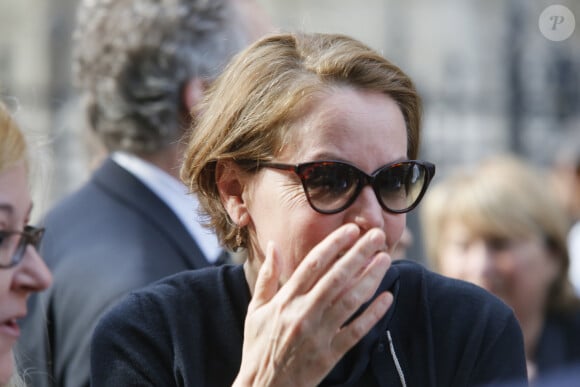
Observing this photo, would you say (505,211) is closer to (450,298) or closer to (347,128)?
(450,298)

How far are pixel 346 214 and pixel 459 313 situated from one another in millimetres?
401

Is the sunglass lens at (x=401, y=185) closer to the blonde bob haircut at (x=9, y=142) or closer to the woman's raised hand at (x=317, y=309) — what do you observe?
the woman's raised hand at (x=317, y=309)

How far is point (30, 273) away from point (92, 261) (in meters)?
0.74

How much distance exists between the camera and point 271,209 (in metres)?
2.34

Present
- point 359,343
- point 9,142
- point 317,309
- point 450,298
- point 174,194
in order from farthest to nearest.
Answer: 1. point 174,194
2. point 9,142
3. point 450,298
4. point 359,343
5. point 317,309

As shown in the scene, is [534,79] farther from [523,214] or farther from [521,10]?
[523,214]

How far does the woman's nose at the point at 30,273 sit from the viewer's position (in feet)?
8.34

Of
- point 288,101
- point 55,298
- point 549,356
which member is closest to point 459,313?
point 288,101

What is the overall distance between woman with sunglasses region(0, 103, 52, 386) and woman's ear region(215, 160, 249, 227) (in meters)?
0.47

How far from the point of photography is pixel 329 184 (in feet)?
7.30

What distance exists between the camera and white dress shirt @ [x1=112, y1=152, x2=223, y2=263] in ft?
11.5

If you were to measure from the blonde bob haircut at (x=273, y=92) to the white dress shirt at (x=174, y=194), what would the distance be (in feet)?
2.90

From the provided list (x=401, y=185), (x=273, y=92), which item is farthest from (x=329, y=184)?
(x=273, y=92)

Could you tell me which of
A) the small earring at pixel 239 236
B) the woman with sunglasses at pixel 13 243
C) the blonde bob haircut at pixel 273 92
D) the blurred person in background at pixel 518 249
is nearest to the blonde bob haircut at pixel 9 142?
the woman with sunglasses at pixel 13 243
